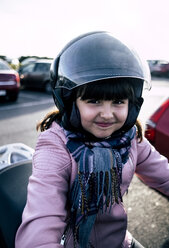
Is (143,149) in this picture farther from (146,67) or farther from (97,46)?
(97,46)

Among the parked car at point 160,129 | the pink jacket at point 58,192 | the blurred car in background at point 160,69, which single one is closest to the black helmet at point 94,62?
the pink jacket at point 58,192

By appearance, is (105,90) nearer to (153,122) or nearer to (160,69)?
(153,122)

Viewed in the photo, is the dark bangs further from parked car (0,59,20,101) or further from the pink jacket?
parked car (0,59,20,101)

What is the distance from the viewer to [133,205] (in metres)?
2.81

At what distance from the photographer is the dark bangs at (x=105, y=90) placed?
1160 millimetres

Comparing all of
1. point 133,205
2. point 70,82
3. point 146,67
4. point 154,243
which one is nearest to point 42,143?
point 70,82

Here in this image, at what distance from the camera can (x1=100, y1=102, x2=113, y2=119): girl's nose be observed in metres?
1.16

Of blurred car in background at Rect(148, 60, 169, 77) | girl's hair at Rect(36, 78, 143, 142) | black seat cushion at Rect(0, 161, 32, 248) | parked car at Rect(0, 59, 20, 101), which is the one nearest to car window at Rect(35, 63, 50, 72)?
parked car at Rect(0, 59, 20, 101)

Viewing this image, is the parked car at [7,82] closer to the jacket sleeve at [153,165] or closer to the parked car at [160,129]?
the parked car at [160,129]

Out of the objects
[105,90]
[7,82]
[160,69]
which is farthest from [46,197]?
[160,69]

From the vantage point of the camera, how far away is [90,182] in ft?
3.68

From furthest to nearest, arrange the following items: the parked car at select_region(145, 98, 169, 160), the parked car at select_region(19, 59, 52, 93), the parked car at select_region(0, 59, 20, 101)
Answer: the parked car at select_region(19, 59, 52, 93), the parked car at select_region(0, 59, 20, 101), the parked car at select_region(145, 98, 169, 160)

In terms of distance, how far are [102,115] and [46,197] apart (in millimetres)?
456

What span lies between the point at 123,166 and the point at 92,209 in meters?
0.27
